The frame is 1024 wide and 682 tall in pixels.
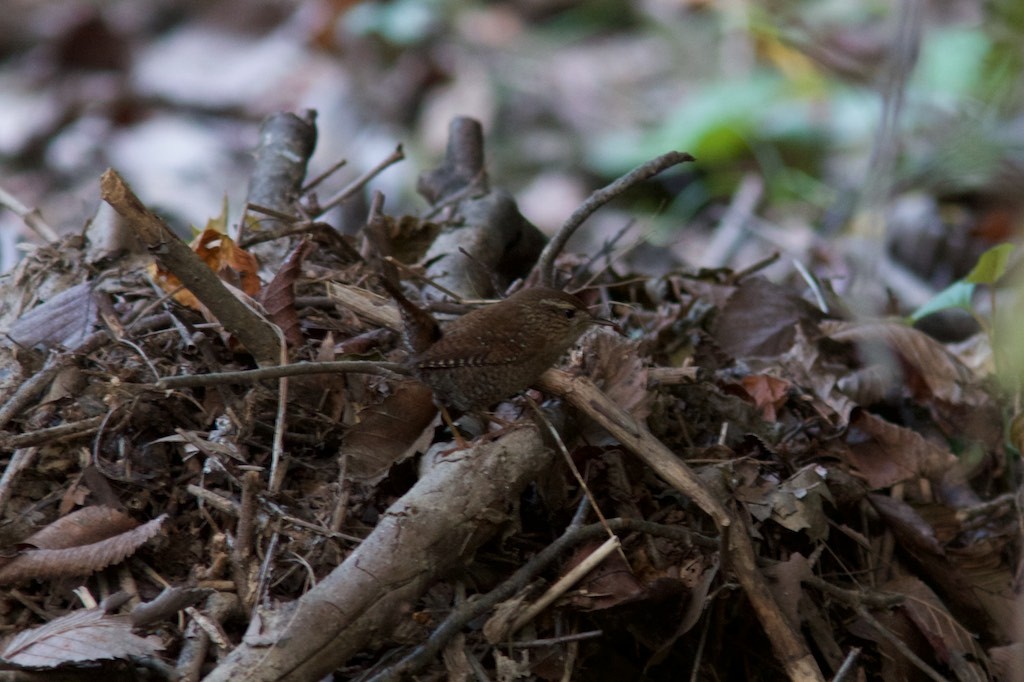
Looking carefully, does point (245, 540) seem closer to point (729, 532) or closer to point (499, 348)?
point (499, 348)

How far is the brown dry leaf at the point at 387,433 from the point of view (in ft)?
9.02

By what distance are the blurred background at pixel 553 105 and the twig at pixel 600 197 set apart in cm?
188

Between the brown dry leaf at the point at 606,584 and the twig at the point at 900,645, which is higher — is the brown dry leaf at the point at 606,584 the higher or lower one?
the higher one

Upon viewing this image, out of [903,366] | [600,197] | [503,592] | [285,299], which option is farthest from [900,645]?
[285,299]

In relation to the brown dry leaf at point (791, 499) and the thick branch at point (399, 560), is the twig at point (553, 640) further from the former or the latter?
the brown dry leaf at point (791, 499)

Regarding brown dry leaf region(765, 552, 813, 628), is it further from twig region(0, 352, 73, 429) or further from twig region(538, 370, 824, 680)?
twig region(0, 352, 73, 429)

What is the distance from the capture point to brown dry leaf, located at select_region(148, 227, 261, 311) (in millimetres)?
3164

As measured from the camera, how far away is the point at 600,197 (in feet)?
9.75

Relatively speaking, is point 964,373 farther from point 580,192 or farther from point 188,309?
point 580,192

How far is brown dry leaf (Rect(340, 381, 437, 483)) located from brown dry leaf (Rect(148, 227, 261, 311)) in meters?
0.65

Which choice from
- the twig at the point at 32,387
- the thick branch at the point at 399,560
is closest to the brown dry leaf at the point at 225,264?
the twig at the point at 32,387

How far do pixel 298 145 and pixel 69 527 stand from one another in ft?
6.06

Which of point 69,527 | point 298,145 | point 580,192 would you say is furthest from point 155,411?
point 580,192

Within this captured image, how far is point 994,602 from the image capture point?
3039 millimetres
